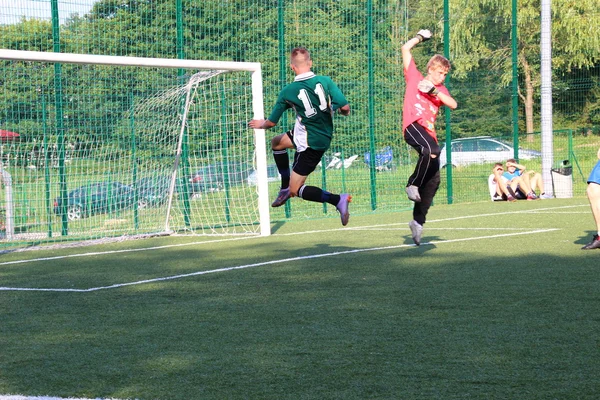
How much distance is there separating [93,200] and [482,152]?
11534 millimetres

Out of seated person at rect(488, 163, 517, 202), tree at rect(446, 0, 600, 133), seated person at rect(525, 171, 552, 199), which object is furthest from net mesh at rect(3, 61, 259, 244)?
seated person at rect(525, 171, 552, 199)

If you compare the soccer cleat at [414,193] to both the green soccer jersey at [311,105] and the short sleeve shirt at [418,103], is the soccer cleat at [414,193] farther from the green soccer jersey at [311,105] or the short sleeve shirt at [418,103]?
the green soccer jersey at [311,105]

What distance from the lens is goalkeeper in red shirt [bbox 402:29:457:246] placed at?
28.7ft

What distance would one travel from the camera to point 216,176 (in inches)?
534

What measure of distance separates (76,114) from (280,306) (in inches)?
307

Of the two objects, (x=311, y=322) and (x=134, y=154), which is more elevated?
(x=134, y=154)

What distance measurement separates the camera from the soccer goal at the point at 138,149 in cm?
1222

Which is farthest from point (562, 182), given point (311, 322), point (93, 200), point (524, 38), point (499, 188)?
point (311, 322)

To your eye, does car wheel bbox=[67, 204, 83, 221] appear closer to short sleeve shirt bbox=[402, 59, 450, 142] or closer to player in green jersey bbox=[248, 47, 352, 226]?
player in green jersey bbox=[248, 47, 352, 226]

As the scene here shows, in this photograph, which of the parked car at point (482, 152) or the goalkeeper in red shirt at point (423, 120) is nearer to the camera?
the goalkeeper in red shirt at point (423, 120)

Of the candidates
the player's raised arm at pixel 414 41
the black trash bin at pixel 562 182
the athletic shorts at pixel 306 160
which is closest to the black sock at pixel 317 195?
the athletic shorts at pixel 306 160

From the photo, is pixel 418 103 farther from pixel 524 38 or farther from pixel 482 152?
pixel 524 38

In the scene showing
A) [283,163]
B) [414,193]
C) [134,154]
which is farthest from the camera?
[134,154]

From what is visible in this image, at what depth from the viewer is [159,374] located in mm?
4164
